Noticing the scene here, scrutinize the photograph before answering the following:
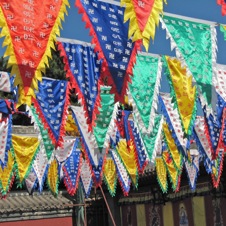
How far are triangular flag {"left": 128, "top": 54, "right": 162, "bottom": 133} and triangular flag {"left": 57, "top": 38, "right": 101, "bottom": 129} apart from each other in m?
1.26

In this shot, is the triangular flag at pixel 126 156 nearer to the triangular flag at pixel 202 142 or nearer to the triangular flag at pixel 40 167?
the triangular flag at pixel 40 167

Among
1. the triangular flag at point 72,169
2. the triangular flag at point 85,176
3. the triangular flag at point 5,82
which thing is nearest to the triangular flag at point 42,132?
the triangular flag at point 5,82

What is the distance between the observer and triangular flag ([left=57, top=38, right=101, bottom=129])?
8234mm

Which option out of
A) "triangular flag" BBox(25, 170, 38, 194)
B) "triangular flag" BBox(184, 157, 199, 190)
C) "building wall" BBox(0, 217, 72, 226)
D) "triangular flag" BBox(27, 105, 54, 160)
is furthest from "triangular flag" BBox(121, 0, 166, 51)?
"building wall" BBox(0, 217, 72, 226)

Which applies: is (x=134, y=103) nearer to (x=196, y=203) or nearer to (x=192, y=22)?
(x=192, y=22)

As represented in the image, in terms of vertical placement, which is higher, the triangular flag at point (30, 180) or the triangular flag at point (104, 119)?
the triangular flag at point (104, 119)

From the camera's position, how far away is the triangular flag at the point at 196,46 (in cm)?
852

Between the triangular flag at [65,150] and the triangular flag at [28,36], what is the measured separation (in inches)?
353

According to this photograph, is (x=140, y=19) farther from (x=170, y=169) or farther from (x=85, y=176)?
(x=85, y=176)

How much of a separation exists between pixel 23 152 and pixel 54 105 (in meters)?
4.64

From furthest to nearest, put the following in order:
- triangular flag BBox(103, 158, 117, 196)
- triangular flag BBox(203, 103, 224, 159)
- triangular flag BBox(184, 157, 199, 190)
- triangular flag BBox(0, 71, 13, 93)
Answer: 1. triangular flag BBox(103, 158, 117, 196)
2. triangular flag BBox(184, 157, 199, 190)
3. triangular flag BBox(203, 103, 224, 159)
4. triangular flag BBox(0, 71, 13, 93)

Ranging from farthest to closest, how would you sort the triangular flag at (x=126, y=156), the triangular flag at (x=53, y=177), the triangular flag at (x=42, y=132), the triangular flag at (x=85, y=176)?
1. the triangular flag at (x=85, y=176)
2. the triangular flag at (x=53, y=177)
3. the triangular flag at (x=126, y=156)
4. the triangular flag at (x=42, y=132)

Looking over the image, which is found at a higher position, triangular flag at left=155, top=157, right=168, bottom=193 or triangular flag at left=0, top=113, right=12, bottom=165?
triangular flag at left=0, top=113, right=12, bottom=165

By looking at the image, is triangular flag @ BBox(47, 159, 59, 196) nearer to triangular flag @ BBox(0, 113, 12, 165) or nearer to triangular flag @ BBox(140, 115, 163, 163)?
triangular flag @ BBox(0, 113, 12, 165)
